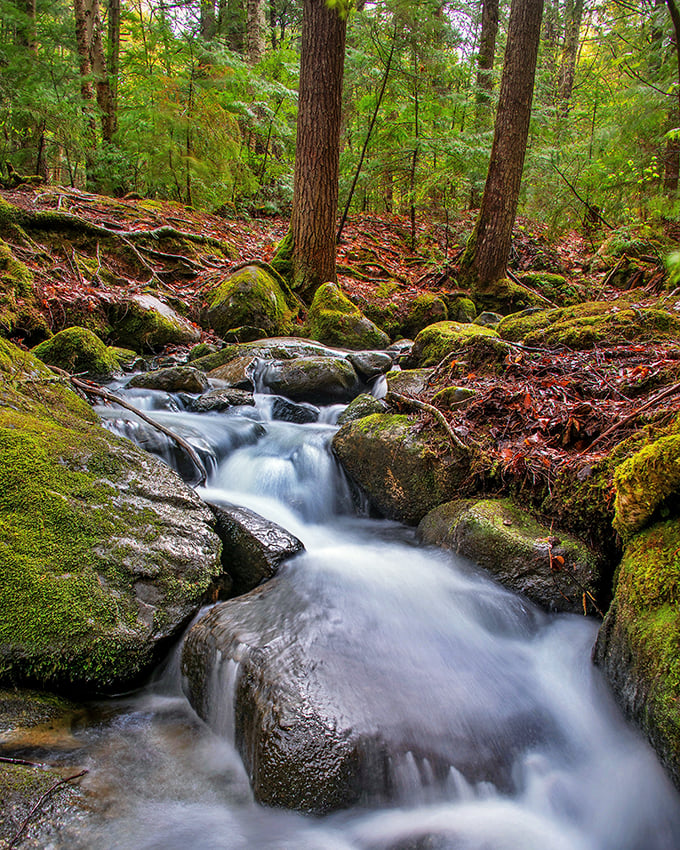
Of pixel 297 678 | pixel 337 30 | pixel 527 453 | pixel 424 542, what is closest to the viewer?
pixel 297 678

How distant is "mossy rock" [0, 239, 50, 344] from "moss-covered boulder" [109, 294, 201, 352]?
3.76ft

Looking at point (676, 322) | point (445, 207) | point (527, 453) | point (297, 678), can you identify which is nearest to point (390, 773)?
point (297, 678)

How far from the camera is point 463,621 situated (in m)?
3.13

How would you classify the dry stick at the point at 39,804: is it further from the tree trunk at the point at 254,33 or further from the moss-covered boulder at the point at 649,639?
the tree trunk at the point at 254,33

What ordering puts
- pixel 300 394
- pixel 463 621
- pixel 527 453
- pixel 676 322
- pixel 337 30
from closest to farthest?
pixel 463 621 < pixel 527 453 < pixel 676 322 < pixel 300 394 < pixel 337 30

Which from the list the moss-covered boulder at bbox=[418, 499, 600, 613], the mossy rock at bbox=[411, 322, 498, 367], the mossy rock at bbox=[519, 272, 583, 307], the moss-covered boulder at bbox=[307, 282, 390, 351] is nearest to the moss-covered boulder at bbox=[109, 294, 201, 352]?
the moss-covered boulder at bbox=[307, 282, 390, 351]

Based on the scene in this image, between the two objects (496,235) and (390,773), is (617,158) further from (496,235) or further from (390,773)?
(390,773)

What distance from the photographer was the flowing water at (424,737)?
203 centimetres

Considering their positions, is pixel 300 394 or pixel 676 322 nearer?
pixel 676 322

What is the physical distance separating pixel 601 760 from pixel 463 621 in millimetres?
976

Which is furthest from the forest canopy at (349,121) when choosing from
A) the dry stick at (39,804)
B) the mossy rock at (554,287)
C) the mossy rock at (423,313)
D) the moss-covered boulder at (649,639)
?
the dry stick at (39,804)

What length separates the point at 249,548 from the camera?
346 cm

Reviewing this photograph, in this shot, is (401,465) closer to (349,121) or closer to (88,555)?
(88,555)

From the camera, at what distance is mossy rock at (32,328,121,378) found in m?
5.84
